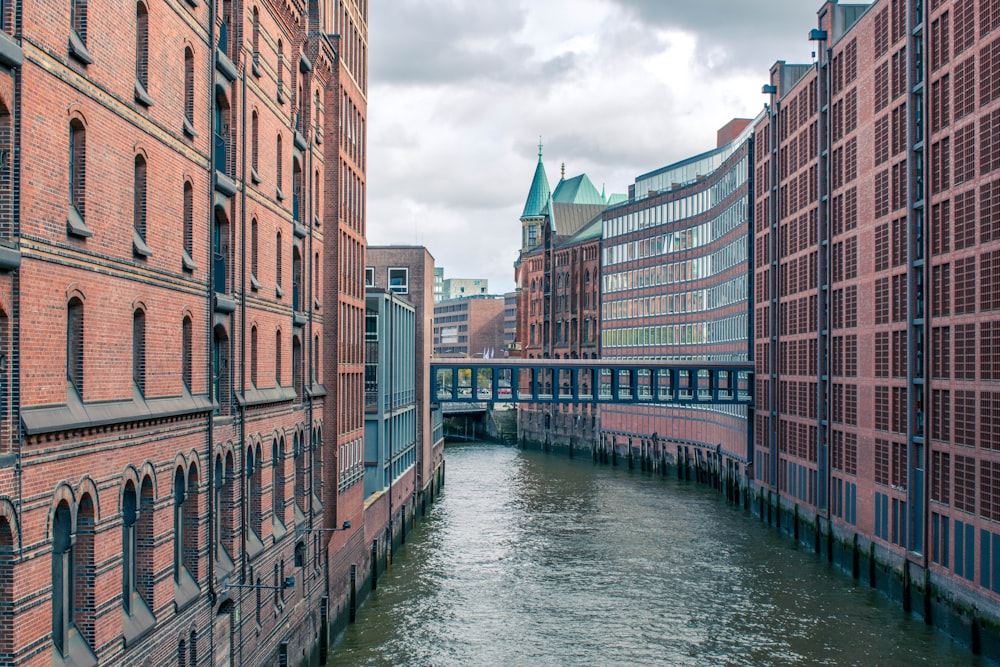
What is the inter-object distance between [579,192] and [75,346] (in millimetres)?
155149

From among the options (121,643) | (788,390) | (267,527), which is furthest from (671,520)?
(121,643)

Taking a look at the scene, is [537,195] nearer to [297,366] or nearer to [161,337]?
[297,366]

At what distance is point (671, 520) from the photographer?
2677 inches

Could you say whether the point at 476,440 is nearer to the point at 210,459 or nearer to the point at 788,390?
the point at 788,390

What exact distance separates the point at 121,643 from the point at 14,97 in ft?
29.7

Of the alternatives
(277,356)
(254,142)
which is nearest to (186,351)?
(254,142)

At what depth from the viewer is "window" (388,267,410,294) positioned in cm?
7306

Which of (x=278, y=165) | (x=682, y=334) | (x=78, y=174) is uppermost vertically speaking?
(x=278, y=165)

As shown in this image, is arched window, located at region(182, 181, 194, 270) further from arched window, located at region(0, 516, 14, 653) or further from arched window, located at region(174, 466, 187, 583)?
arched window, located at region(0, 516, 14, 653)

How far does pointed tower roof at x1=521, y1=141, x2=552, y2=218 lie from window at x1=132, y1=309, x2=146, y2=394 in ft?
516

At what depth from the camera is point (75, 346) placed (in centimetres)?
1733

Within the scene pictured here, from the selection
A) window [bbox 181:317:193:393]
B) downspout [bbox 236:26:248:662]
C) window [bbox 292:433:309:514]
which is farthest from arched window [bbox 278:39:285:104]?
window [bbox 181:317:193:393]

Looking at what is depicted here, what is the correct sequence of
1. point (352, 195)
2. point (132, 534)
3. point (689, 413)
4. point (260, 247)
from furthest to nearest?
point (689, 413), point (352, 195), point (260, 247), point (132, 534)

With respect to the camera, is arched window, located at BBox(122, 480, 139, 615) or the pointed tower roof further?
the pointed tower roof
